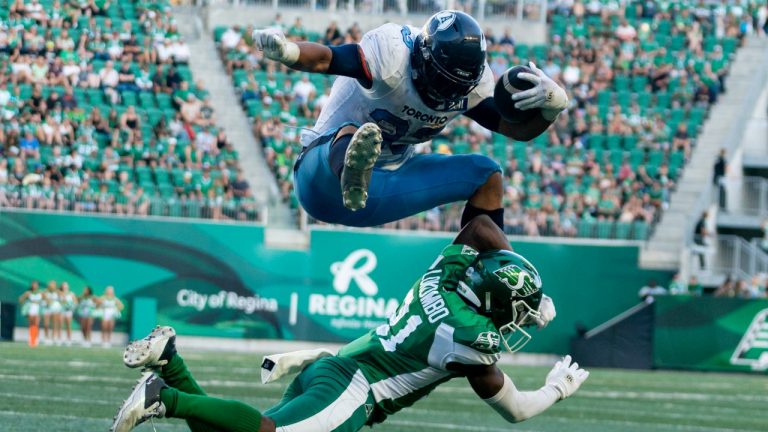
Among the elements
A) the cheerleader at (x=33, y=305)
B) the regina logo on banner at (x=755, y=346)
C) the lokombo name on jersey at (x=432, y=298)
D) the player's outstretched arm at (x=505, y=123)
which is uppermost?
the player's outstretched arm at (x=505, y=123)

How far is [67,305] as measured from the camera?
846 inches

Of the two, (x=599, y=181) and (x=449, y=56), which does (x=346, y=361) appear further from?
(x=599, y=181)

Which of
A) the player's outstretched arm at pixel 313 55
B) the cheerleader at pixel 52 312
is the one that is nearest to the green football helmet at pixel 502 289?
the player's outstretched arm at pixel 313 55

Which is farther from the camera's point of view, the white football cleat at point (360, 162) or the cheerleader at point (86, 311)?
the cheerleader at point (86, 311)

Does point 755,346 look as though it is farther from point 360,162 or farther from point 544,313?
point 360,162

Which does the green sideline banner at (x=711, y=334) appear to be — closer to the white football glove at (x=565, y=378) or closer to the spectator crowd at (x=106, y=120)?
the spectator crowd at (x=106, y=120)

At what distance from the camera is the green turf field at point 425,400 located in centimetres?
1030

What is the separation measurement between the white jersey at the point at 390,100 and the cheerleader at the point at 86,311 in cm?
1421

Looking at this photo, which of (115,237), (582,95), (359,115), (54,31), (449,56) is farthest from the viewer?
(582,95)

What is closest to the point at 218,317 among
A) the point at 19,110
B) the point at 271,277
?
the point at 271,277

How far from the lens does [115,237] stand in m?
21.7

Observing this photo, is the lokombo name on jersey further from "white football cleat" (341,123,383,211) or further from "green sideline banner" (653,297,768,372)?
"green sideline banner" (653,297,768,372)

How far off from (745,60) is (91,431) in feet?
71.7

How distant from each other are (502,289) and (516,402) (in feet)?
1.78
